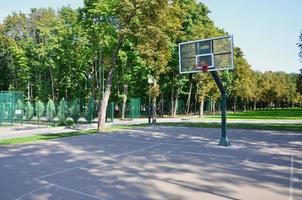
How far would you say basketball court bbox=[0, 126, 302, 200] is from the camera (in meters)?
8.06

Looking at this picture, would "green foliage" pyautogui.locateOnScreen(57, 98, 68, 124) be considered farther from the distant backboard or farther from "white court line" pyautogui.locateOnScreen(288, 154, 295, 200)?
"white court line" pyautogui.locateOnScreen(288, 154, 295, 200)

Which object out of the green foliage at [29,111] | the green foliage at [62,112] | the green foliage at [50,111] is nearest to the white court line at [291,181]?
the green foliage at [62,112]

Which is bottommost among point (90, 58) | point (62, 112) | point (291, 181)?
point (291, 181)

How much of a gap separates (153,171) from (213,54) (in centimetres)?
833

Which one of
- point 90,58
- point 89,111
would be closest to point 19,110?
point 89,111

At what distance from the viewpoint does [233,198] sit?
24.6ft

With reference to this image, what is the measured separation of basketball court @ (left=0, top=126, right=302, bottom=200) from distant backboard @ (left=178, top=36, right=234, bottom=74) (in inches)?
152

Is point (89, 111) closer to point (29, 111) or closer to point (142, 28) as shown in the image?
point (29, 111)

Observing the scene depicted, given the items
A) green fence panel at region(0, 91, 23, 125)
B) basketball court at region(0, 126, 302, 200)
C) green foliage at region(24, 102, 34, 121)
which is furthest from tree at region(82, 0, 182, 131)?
green foliage at region(24, 102, 34, 121)

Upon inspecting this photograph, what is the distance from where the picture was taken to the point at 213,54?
1691cm

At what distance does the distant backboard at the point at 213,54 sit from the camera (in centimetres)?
1666

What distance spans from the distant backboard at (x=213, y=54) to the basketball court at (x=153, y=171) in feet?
12.7

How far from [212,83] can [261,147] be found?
29901 mm

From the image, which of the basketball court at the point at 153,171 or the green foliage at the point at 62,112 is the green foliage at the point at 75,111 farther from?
the basketball court at the point at 153,171
